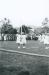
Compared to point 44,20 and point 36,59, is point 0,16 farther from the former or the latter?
point 36,59

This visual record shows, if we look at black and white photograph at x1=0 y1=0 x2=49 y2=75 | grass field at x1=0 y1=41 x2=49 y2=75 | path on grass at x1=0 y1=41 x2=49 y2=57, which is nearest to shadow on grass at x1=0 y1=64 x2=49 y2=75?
grass field at x1=0 y1=41 x2=49 y2=75

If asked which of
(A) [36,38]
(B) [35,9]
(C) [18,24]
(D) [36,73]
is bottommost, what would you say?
(D) [36,73]

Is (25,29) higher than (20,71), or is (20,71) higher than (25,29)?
(25,29)

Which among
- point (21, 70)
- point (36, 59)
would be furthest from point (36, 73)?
point (36, 59)

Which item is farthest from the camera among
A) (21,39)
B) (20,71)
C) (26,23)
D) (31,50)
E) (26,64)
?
(31,50)

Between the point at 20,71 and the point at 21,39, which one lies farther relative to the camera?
the point at 21,39

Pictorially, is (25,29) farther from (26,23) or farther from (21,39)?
(21,39)

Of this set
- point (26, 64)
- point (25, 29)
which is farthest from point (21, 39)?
point (26, 64)

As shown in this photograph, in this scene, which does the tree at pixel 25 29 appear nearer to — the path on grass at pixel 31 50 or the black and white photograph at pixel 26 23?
the black and white photograph at pixel 26 23

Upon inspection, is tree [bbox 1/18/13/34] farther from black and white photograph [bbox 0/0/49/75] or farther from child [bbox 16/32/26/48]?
child [bbox 16/32/26/48]

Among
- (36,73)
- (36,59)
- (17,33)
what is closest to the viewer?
(36,73)

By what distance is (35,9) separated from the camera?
8.39ft

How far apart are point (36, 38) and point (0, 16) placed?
0.67 meters

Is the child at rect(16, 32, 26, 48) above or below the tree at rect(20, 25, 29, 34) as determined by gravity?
below
